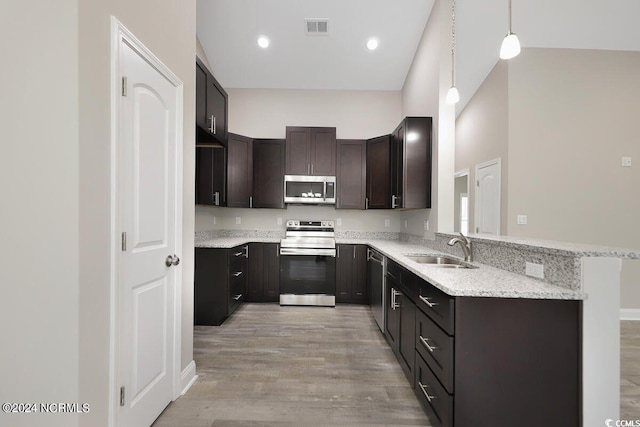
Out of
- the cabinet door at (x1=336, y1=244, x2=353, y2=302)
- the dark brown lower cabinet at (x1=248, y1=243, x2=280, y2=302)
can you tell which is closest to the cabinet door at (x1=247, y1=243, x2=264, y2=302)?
the dark brown lower cabinet at (x1=248, y1=243, x2=280, y2=302)

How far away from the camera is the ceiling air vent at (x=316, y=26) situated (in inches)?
149

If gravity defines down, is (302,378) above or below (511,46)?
below

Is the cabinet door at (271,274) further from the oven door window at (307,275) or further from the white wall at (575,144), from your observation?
the white wall at (575,144)

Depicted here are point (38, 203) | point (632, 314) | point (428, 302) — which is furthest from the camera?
point (632, 314)

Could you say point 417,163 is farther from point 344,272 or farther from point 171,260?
point 171,260

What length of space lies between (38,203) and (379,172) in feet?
12.4

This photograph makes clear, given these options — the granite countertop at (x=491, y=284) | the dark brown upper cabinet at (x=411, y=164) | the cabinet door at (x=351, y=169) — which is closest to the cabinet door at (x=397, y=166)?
the dark brown upper cabinet at (x=411, y=164)

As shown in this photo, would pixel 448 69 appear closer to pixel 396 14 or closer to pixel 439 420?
pixel 396 14

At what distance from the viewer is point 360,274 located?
425 centimetres

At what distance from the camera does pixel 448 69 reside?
319cm

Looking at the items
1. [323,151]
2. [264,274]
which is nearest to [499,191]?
[323,151]

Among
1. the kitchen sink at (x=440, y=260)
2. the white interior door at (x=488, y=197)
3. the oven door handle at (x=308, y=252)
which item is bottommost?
the oven door handle at (x=308, y=252)

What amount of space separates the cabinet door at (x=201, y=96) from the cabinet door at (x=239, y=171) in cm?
145

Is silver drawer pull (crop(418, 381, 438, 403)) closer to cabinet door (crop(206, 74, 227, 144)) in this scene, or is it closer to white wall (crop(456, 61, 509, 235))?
cabinet door (crop(206, 74, 227, 144))
